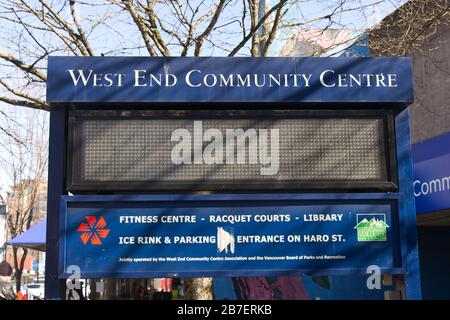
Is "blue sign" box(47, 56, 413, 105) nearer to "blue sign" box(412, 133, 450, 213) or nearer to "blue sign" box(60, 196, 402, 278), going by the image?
"blue sign" box(60, 196, 402, 278)

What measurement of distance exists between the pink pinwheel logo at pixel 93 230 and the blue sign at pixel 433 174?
6244 millimetres

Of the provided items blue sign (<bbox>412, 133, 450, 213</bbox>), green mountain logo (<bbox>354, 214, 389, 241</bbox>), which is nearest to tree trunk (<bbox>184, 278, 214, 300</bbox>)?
green mountain logo (<bbox>354, 214, 389, 241</bbox>)

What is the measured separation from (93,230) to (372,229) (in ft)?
6.93

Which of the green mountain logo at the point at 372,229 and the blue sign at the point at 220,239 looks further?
the green mountain logo at the point at 372,229

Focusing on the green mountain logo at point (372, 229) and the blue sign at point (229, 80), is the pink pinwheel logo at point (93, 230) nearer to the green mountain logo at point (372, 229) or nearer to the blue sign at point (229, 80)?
the blue sign at point (229, 80)

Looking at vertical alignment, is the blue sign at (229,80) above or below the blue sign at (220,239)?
above

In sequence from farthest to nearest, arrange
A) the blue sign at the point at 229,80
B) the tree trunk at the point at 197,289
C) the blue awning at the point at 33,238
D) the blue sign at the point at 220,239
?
the blue awning at the point at 33,238 → the tree trunk at the point at 197,289 → the blue sign at the point at 229,80 → the blue sign at the point at 220,239

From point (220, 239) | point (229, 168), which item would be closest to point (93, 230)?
point (220, 239)

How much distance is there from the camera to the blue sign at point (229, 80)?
488 cm

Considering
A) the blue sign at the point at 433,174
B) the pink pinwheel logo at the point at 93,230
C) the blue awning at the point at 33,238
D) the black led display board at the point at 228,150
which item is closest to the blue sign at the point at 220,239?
the pink pinwheel logo at the point at 93,230

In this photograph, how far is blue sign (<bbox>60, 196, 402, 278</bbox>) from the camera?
15.2 ft

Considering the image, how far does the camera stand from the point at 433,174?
9.72m

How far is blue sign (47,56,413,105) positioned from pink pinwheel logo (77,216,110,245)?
94 centimetres
